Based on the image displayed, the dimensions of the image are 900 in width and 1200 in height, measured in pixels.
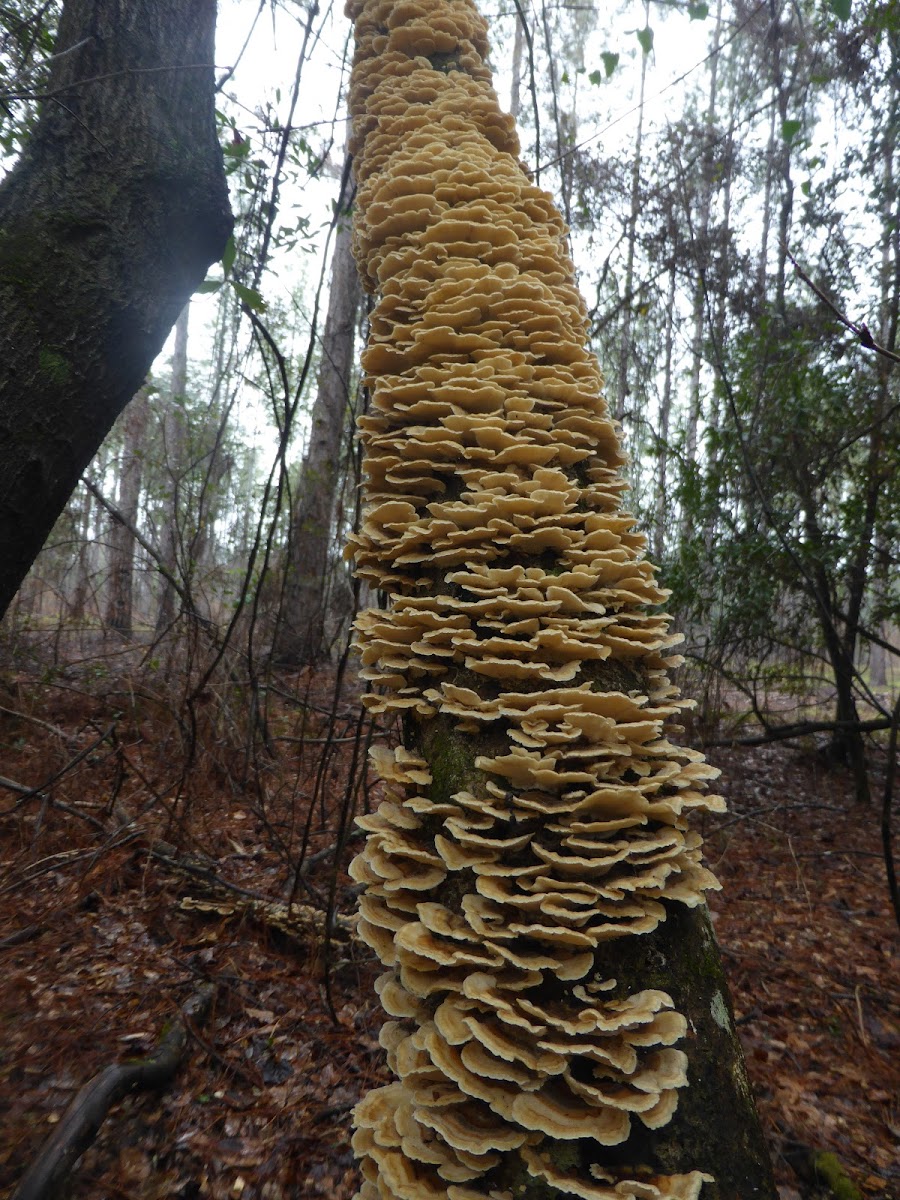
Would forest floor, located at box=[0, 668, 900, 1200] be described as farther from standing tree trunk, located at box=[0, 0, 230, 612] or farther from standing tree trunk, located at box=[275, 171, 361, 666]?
Answer: standing tree trunk, located at box=[275, 171, 361, 666]

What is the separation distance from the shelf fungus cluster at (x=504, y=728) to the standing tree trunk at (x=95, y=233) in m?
0.63

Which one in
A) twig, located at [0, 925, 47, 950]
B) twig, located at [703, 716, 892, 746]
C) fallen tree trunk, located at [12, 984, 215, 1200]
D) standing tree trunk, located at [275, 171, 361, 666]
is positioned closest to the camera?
fallen tree trunk, located at [12, 984, 215, 1200]

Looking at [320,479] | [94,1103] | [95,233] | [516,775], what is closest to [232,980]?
[94,1103]

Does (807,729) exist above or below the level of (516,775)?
above

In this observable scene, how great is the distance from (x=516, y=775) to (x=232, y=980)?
225 cm

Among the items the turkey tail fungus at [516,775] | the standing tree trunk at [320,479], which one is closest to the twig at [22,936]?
the turkey tail fungus at [516,775]

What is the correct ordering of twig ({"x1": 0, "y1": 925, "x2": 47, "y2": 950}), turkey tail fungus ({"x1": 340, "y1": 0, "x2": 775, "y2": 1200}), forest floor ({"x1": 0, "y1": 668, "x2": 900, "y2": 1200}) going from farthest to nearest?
twig ({"x1": 0, "y1": 925, "x2": 47, "y2": 950}), forest floor ({"x1": 0, "y1": 668, "x2": 900, "y2": 1200}), turkey tail fungus ({"x1": 340, "y1": 0, "x2": 775, "y2": 1200})

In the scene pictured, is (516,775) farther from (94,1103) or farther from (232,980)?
(232,980)

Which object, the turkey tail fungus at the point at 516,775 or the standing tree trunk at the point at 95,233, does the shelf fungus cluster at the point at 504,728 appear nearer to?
the turkey tail fungus at the point at 516,775

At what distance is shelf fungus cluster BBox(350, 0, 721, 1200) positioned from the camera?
1424mm

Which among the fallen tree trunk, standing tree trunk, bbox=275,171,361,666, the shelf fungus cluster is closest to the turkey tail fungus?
the shelf fungus cluster

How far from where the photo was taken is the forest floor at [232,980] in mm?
2275

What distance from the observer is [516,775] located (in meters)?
1.64

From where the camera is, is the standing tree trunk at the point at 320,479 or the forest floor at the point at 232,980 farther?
the standing tree trunk at the point at 320,479
